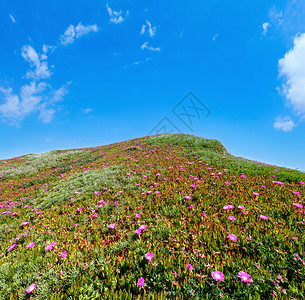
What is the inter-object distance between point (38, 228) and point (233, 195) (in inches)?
228

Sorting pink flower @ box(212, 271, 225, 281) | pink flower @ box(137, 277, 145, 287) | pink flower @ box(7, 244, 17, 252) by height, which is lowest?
pink flower @ box(212, 271, 225, 281)

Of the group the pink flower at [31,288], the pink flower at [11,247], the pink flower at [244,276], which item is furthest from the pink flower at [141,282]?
the pink flower at [11,247]

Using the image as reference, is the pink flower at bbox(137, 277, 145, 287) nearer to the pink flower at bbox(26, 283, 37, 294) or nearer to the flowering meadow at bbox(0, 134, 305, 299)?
the flowering meadow at bbox(0, 134, 305, 299)

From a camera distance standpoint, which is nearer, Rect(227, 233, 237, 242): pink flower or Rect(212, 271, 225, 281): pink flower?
Rect(212, 271, 225, 281): pink flower

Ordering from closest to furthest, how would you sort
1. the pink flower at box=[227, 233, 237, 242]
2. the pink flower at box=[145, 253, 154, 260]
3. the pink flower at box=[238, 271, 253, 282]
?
the pink flower at box=[238, 271, 253, 282]
the pink flower at box=[145, 253, 154, 260]
the pink flower at box=[227, 233, 237, 242]

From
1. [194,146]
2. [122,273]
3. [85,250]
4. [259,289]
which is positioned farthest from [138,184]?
[194,146]

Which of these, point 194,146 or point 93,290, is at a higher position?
point 194,146

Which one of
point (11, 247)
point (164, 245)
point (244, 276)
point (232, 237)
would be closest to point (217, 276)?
point (244, 276)

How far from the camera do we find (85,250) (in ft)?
9.51

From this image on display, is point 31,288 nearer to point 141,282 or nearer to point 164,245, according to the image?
point 141,282

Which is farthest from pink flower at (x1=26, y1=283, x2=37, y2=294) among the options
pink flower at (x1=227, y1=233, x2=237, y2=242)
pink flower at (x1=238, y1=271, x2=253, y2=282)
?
pink flower at (x1=227, y1=233, x2=237, y2=242)

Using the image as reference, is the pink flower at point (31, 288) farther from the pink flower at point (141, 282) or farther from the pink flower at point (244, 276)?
the pink flower at point (244, 276)

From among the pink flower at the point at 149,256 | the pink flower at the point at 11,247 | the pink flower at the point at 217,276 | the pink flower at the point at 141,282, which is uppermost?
the pink flower at the point at 11,247

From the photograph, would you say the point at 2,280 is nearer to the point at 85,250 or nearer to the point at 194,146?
the point at 85,250
